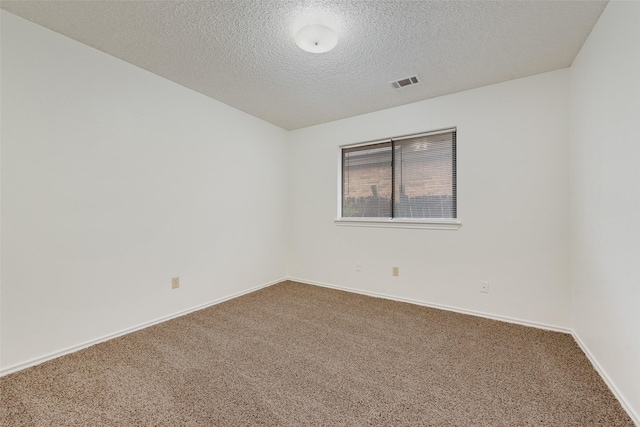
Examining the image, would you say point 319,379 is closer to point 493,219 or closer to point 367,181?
point 493,219

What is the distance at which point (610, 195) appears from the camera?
5.31 ft

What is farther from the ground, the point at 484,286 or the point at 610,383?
Answer: the point at 484,286

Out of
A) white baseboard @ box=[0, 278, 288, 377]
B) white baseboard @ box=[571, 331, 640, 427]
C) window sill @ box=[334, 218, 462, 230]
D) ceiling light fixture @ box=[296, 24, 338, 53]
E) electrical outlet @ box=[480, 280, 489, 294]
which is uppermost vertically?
ceiling light fixture @ box=[296, 24, 338, 53]

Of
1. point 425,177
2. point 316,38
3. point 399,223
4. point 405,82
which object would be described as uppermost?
point 405,82

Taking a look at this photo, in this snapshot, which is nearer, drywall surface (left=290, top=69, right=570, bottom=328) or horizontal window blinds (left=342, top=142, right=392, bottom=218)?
drywall surface (left=290, top=69, right=570, bottom=328)

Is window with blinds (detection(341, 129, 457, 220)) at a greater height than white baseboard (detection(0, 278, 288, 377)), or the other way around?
window with blinds (detection(341, 129, 457, 220))

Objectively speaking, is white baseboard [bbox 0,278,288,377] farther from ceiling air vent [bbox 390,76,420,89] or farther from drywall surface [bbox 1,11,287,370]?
ceiling air vent [bbox 390,76,420,89]

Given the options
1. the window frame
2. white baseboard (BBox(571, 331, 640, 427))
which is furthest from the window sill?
white baseboard (BBox(571, 331, 640, 427))

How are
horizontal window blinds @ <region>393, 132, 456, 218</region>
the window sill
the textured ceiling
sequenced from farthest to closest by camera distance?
horizontal window blinds @ <region>393, 132, 456, 218</region> → the window sill → the textured ceiling

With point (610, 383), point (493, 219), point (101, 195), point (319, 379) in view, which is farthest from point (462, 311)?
point (101, 195)

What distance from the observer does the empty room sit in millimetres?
1512

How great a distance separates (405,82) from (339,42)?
3.02ft

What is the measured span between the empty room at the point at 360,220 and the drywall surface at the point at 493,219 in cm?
2

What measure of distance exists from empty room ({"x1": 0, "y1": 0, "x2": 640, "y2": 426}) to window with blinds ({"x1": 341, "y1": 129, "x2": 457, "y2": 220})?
3cm
